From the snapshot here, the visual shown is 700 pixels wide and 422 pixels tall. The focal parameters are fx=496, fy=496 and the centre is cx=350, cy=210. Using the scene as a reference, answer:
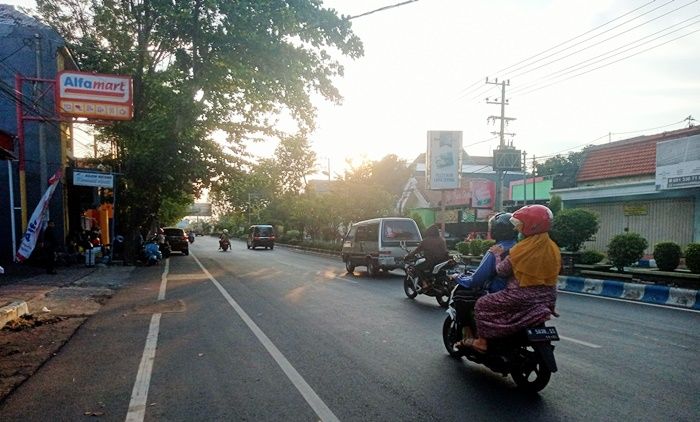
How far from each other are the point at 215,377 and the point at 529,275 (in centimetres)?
348

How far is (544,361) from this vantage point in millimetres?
4598

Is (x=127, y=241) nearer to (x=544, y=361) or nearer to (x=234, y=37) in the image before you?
(x=234, y=37)

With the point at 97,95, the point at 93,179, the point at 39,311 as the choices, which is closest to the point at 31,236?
the point at 93,179

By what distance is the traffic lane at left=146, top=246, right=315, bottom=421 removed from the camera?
4.43 meters

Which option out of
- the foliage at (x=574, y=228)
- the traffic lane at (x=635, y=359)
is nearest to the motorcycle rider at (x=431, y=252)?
the traffic lane at (x=635, y=359)

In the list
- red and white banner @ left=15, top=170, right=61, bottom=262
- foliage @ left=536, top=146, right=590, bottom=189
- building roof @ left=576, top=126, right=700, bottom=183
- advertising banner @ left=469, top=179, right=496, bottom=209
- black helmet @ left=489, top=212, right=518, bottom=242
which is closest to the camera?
black helmet @ left=489, top=212, right=518, bottom=242

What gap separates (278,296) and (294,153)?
45.6 ft

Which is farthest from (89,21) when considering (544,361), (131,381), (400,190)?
(400,190)

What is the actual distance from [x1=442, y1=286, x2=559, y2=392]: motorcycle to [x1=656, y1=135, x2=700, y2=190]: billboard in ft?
64.3

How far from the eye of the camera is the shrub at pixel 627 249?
14477mm

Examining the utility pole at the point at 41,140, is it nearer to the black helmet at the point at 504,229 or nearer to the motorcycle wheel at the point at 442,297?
the motorcycle wheel at the point at 442,297

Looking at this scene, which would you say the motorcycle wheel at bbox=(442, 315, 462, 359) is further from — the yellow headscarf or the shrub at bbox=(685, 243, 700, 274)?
the shrub at bbox=(685, 243, 700, 274)

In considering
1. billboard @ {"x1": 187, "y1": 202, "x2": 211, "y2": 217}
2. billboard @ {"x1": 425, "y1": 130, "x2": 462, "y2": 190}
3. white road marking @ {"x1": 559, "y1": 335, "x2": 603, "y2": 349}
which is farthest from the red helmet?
billboard @ {"x1": 187, "y1": 202, "x2": 211, "y2": 217}

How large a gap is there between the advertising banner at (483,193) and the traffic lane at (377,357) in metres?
30.5
